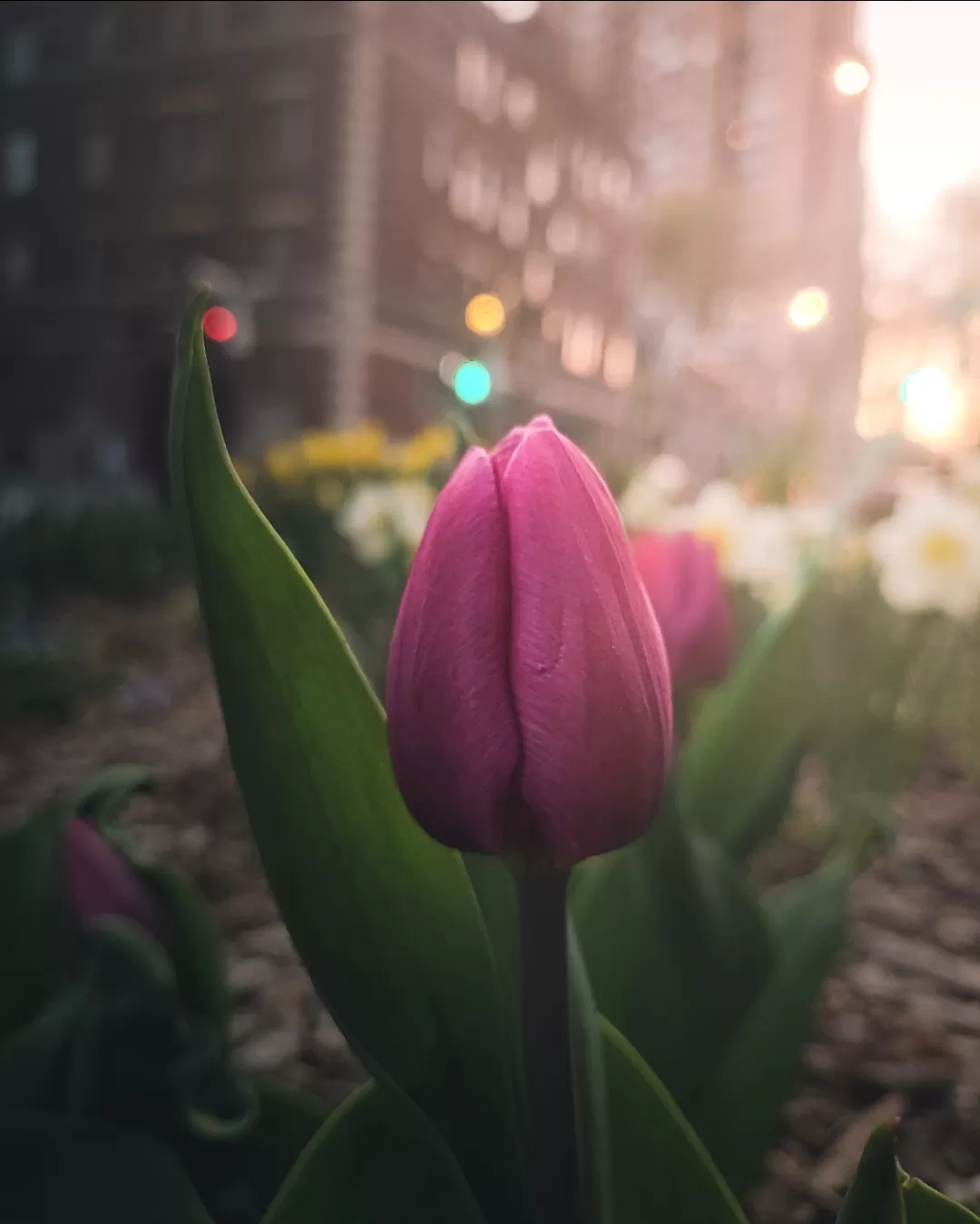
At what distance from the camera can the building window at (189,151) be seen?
250 inches

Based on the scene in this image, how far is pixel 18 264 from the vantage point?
29.1 feet

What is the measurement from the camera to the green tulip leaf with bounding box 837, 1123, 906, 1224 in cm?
30

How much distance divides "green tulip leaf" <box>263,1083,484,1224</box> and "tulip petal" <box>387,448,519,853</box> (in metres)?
0.15

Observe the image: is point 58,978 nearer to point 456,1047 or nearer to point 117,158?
point 456,1047

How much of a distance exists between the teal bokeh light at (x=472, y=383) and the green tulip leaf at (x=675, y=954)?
0.94 meters

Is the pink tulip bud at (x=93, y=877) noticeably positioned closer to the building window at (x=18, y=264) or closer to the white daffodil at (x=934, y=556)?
the white daffodil at (x=934, y=556)

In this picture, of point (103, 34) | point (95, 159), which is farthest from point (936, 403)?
point (95, 159)

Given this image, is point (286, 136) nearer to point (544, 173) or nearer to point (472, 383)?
point (544, 173)

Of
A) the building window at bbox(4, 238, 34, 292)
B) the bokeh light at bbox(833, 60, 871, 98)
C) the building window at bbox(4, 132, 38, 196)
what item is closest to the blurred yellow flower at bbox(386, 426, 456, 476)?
the bokeh light at bbox(833, 60, 871, 98)

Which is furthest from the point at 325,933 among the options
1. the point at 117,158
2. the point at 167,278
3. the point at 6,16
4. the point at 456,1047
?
the point at 167,278

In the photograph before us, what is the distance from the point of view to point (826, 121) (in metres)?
1.91

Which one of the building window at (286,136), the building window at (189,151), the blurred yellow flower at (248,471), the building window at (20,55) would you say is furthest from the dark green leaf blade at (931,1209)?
the building window at (286,136)

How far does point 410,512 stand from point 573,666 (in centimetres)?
144

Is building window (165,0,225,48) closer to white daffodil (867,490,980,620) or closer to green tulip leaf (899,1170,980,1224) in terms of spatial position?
white daffodil (867,490,980,620)
